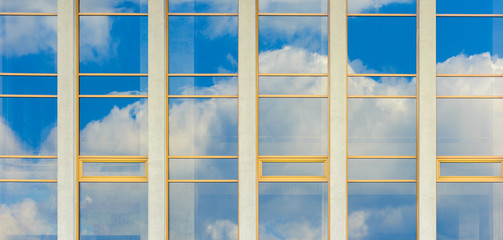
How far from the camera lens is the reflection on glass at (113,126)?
11641 mm

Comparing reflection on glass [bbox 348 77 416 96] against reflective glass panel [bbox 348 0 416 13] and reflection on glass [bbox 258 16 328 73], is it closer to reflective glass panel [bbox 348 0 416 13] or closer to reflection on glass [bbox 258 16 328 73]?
reflection on glass [bbox 258 16 328 73]

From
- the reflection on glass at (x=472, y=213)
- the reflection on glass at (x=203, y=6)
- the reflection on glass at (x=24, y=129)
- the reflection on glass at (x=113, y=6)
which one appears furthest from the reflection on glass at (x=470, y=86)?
the reflection on glass at (x=24, y=129)

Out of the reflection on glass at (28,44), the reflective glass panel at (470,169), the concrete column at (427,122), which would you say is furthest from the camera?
the reflection on glass at (28,44)

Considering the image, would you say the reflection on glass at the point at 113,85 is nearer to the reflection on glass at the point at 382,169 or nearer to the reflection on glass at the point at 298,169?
the reflection on glass at the point at 298,169

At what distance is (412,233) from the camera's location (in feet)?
38.1

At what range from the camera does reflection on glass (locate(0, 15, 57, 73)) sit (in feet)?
38.5

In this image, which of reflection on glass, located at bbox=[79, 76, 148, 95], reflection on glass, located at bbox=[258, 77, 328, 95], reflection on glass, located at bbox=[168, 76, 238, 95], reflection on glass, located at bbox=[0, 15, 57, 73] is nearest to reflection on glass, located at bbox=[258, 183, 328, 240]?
reflection on glass, located at bbox=[258, 77, 328, 95]

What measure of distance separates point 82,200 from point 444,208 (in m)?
10.8

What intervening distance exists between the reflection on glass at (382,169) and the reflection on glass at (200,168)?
3.57m

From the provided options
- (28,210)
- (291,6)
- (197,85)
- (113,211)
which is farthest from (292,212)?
(28,210)

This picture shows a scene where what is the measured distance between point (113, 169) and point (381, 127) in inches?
319

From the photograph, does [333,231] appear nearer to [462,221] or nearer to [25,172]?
[462,221]

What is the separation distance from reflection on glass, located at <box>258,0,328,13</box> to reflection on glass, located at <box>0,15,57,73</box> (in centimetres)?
638

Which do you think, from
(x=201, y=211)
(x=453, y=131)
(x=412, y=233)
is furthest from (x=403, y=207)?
(x=201, y=211)
